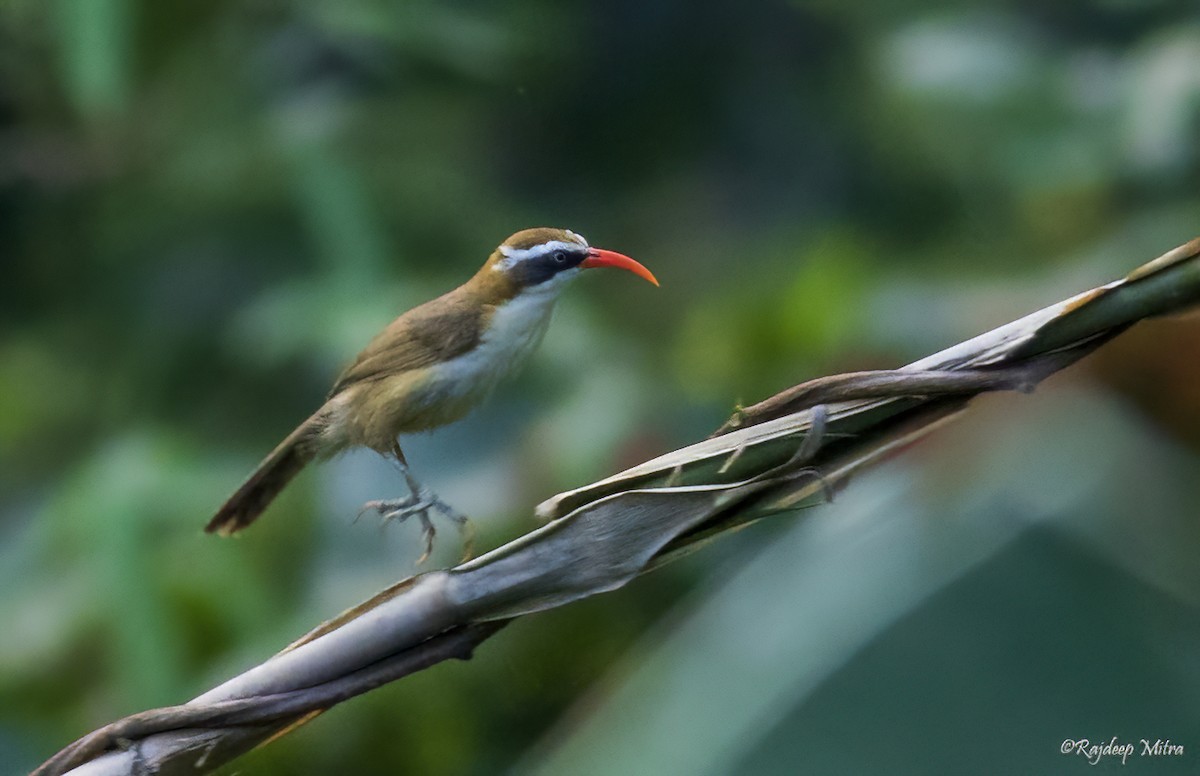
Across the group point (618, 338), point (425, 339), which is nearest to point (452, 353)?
point (425, 339)

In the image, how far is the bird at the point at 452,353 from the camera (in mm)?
459

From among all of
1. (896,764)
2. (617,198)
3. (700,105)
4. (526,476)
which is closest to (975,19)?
(700,105)

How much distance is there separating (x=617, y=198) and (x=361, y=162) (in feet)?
0.83

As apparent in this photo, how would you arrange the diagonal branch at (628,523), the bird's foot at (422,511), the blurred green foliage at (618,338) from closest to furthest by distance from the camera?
the diagonal branch at (628,523)
the bird's foot at (422,511)
the blurred green foliage at (618,338)

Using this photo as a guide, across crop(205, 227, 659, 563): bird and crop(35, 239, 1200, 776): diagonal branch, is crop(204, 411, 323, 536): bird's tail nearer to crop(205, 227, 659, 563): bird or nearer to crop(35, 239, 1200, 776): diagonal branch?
crop(205, 227, 659, 563): bird

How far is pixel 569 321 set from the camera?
92cm

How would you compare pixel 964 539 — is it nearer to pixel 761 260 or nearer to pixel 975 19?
pixel 761 260

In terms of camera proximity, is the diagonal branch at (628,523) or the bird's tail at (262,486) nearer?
the diagonal branch at (628,523)

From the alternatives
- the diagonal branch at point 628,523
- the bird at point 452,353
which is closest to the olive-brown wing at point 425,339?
the bird at point 452,353

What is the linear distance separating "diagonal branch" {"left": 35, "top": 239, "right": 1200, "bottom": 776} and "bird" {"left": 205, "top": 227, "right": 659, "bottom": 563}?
0.07 m

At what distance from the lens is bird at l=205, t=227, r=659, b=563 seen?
1.51 feet

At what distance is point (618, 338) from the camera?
3.05 ft

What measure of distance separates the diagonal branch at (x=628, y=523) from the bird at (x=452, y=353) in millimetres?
73

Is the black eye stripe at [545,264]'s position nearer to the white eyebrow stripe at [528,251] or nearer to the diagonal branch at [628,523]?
the white eyebrow stripe at [528,251]
